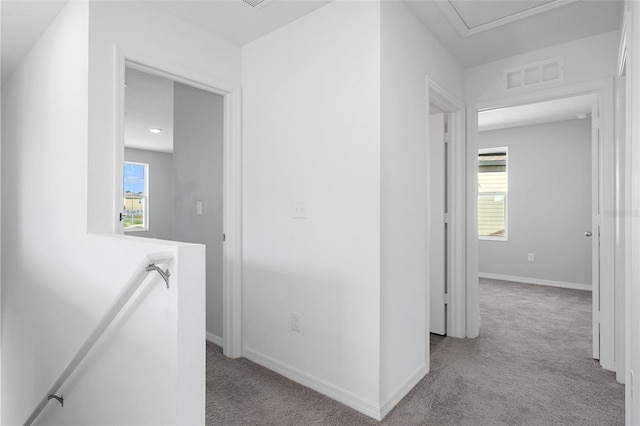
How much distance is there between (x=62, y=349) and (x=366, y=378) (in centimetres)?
185

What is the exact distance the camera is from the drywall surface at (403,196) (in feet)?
6.85

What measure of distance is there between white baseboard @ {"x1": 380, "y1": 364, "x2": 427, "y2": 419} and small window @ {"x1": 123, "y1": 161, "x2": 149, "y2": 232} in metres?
7.02

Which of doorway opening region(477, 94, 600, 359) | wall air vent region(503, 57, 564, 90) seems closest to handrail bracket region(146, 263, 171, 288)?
wall air vent region(503, 57, 564, 90)

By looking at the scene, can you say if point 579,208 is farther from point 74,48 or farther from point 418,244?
point 74,48

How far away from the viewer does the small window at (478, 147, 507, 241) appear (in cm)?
596

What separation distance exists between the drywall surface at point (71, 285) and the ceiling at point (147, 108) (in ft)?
2.66

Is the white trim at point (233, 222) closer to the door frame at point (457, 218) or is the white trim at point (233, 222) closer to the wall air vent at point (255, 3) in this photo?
the wall air vent at point (255, 3)

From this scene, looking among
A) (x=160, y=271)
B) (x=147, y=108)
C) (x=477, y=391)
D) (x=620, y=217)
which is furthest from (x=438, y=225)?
(x=147, y=108)

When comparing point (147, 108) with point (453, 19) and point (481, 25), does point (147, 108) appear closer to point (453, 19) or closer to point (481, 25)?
point (453, 19)

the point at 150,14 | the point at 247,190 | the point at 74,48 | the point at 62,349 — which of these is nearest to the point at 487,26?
the point at 247,190

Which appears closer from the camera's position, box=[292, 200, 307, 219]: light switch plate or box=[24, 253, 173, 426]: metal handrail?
box=[24, 253, 173, 426]: metal handrail

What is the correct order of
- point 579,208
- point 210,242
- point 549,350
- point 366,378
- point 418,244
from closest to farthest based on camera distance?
point 366,378
point 418,244
point 549,350
point 210,242
point 579,208

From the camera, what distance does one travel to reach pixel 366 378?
2074mm

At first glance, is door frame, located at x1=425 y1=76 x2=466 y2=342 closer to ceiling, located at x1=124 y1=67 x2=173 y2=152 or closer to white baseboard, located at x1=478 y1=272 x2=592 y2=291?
ceiling, located at x1=124 y1=67 x2=173 y2=152
